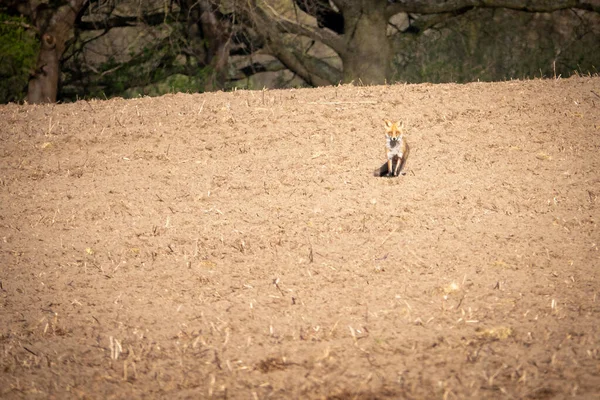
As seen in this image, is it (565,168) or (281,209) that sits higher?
(565,168)

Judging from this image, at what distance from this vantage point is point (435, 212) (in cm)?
651

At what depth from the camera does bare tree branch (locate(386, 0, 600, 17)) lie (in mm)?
15094

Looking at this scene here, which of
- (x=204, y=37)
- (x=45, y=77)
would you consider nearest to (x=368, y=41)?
(x=204, y=37)

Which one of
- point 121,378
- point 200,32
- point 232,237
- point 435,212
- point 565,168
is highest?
point 200,32

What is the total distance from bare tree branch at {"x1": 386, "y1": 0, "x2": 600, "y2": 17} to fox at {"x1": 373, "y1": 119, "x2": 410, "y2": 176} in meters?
9.42

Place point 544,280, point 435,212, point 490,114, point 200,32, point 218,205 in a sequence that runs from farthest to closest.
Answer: point 200,32, point 490,114, point 218,205, point 435,212, point 544,280

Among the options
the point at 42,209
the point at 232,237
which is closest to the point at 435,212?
the point at 232,237

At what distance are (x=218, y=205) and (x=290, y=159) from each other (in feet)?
4.04

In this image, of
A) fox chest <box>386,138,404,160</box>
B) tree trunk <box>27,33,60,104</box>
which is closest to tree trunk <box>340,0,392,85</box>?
tree trunk <box>27,33,60,104</box>

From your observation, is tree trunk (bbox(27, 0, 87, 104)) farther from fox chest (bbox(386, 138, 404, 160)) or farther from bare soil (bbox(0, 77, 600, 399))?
fox chest (bbox(386, 138, 404, 160))

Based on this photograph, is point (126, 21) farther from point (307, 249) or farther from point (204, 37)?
point (307, 249)

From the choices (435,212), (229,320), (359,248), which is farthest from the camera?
(435,212)

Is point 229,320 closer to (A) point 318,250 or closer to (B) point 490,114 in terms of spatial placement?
(A) point 318,250

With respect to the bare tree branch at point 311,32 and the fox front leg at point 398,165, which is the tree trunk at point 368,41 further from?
the fox front leg at point 398,165
